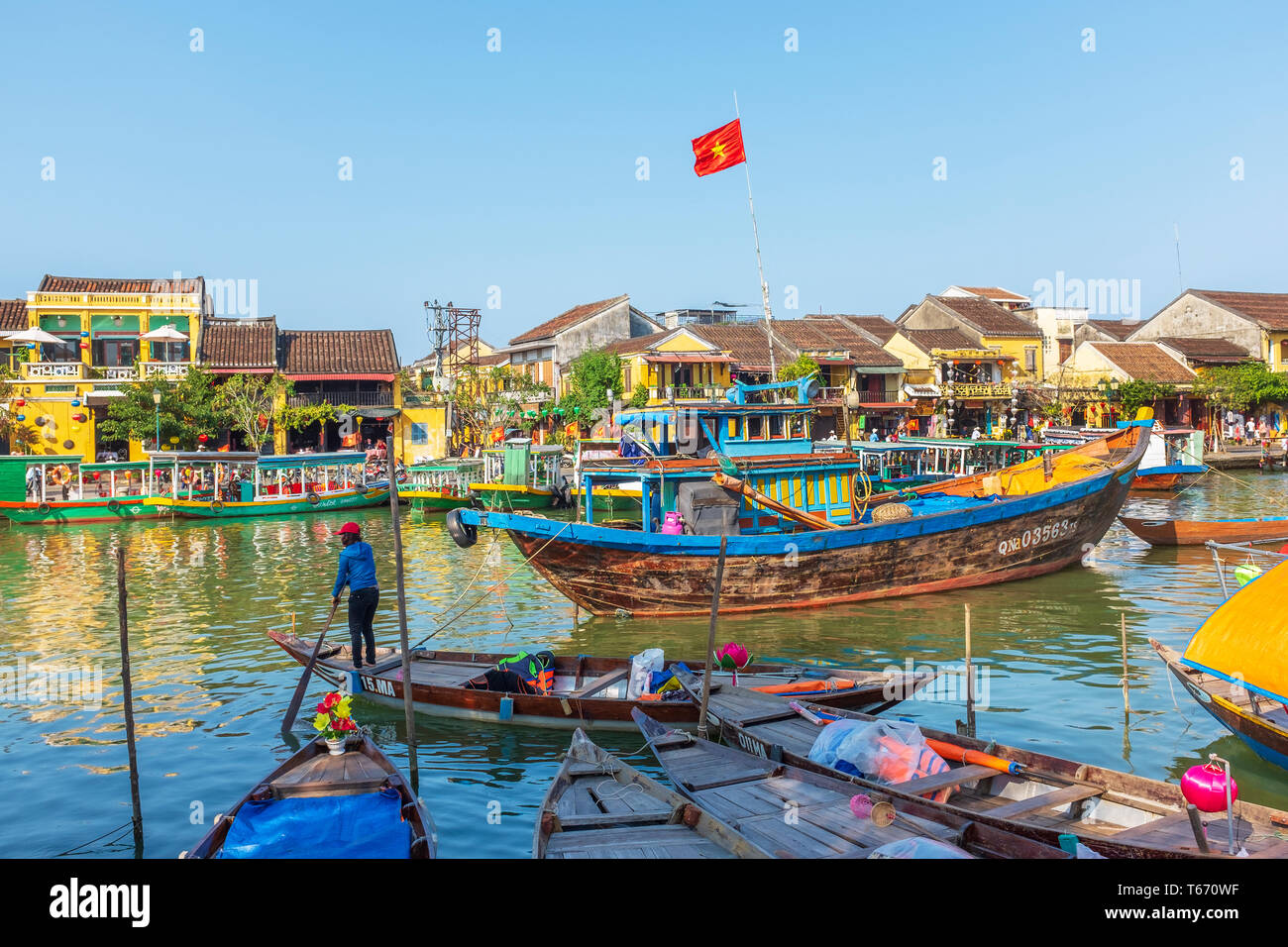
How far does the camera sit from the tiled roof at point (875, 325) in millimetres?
53188

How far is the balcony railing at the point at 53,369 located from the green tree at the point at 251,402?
5.31 metres

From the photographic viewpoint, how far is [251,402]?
39812mm

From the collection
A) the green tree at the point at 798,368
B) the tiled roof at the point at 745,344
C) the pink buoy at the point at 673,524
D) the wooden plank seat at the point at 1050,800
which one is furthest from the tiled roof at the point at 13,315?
the wooden plank seat at the point at 1050,800

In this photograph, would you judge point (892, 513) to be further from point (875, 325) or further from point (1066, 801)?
point (875, 325)

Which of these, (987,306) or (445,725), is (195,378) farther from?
(987,306)

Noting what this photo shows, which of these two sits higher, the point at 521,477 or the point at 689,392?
the point at 689,392

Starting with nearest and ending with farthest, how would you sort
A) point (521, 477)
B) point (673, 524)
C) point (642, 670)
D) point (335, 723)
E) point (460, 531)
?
1. point (335, 723)
2. point (642, 670)
3. point (460, 531)
4. point (673, 524)
5. point (521, 477)

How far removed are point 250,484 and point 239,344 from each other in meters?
11.1

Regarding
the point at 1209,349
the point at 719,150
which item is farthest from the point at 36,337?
the point at 1209,349

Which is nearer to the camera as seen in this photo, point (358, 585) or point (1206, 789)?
point (1206, 789)

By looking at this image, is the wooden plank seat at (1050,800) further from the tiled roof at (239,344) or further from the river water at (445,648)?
the tiled roof at (239,344)

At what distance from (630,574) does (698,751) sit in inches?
302
